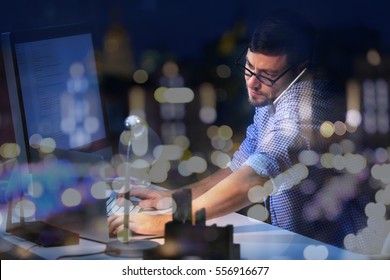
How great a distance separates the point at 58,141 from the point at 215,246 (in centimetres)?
65

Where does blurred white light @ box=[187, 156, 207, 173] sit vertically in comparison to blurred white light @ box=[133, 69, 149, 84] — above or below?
below

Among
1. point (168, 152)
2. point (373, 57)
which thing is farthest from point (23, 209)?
point (373, 57)

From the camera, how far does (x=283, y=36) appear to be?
95.3 inches

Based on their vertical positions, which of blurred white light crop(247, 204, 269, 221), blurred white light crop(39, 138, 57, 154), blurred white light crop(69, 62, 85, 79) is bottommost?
blurred white light crop(247, 204, 269, 221)

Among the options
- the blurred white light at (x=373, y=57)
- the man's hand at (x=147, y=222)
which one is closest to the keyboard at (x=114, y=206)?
the man's hand at (x=147, y=222)

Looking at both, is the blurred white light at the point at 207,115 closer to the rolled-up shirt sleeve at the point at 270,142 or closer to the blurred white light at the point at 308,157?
the rolled-up shirt sleeve at the point at 270,142

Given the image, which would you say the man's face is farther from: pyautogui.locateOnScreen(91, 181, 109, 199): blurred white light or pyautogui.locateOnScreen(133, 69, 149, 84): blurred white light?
pyautogui.locateOnScreen(91, 181, 109, 199): blurred white light

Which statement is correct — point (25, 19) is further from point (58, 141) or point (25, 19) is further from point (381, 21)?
A: point (381, 21)

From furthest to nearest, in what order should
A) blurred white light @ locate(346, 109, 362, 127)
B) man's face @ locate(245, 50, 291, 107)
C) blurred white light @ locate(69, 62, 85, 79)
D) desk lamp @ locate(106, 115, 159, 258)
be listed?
man's face @ locate(245, 50, 291, 107) < blurred white light @ locate(346, 109, 362, 127) < blurred white light @ locate(69, 62, 85, 79) < desk lamp @ locate(106, 115, 159, 258)

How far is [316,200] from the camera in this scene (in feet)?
7.82

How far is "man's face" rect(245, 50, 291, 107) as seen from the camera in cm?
242

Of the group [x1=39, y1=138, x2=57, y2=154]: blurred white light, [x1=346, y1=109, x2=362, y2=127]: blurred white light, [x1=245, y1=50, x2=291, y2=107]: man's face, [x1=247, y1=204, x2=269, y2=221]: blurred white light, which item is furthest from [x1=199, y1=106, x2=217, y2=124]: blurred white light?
[x1=39, y1=138, x2=57, y2=154]: blurred white light

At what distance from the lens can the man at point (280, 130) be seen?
2.31m

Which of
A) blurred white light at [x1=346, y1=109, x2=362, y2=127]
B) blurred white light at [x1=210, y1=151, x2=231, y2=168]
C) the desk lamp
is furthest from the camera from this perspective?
blurred white light at [x1=210, y1=151, x2=231, y2=168]
